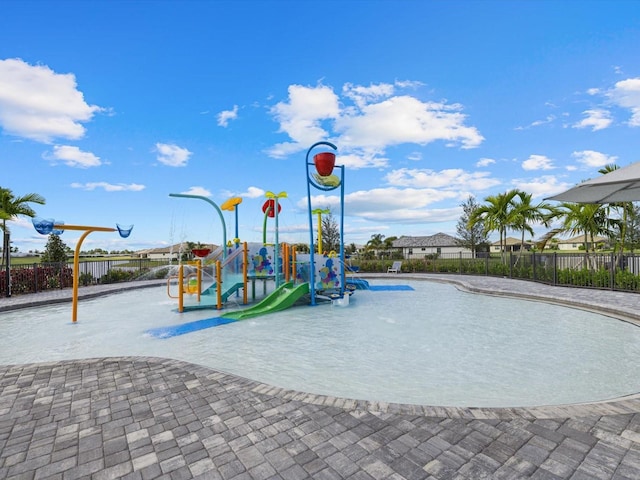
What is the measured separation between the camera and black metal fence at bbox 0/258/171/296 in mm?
12984

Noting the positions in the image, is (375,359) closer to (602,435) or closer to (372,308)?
(602,435)

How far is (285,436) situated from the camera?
257cm

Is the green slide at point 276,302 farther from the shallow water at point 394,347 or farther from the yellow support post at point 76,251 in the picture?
the yellow support post at point 76,251

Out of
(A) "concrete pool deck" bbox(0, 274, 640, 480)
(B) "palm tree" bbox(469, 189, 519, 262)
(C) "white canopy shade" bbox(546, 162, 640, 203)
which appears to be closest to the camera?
(A) "concrete pool deck" bbox(0, 274, 640, 480)

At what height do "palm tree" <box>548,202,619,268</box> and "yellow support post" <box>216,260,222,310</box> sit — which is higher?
"palm tree" <box>548,202,619,268</box>

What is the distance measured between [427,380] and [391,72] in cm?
1087

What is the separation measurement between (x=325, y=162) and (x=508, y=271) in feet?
42.7

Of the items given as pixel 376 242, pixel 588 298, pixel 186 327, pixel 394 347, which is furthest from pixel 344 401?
pixel 376 242

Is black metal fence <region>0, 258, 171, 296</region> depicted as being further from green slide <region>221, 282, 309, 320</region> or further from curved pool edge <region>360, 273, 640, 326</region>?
curved pool edge <region>360, 273, 640, 326</region>

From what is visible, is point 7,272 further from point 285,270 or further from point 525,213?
point 525,213

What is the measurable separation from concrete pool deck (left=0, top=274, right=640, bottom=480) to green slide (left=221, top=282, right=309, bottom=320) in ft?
17.4

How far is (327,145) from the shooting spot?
34.1 feet

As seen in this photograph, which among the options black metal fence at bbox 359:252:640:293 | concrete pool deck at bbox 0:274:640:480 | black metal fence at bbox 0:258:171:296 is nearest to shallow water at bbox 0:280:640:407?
concrete pool deck at bbox 0:274:640:480

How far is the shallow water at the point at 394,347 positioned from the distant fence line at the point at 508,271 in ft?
13.6
